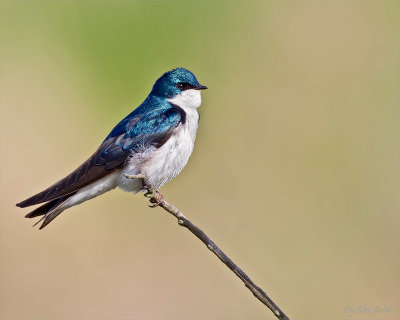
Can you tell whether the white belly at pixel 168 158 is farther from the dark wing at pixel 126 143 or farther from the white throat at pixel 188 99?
the white throat at pixel 188 99

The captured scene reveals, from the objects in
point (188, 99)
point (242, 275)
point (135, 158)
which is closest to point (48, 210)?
point (135, 158)

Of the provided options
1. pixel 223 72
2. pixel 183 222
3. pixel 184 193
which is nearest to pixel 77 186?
pixel 183 222

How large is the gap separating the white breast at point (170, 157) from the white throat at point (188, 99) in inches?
8.5

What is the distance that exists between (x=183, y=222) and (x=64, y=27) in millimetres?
4157

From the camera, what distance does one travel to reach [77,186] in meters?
2.74

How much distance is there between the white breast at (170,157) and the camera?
2.81m

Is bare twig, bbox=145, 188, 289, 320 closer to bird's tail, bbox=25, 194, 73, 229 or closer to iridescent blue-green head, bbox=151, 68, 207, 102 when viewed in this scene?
bird's tail, bbox=25, 194, 73, 229

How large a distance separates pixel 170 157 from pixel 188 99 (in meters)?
0.40

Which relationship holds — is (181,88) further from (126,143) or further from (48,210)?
(48,210)

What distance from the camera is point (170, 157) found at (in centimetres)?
282

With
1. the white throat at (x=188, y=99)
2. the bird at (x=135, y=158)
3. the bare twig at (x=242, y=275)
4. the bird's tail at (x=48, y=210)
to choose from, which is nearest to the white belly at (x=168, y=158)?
the bird at (x=135, y=158)

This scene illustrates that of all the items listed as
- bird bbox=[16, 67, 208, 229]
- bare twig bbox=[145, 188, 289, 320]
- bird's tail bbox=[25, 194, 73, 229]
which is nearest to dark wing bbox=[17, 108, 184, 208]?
bird bbox=[16, 67, 208, 229]

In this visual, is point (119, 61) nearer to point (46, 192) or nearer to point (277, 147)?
point (277, 147)

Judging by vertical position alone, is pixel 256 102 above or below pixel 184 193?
above
